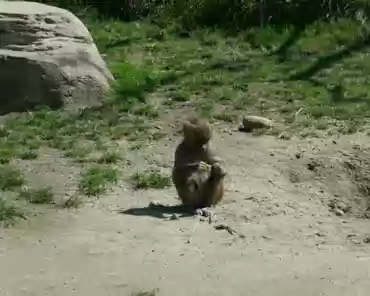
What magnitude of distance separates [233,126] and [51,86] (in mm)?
1972

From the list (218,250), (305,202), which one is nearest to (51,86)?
(305,202)

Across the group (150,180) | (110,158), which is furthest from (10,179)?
(150,180)

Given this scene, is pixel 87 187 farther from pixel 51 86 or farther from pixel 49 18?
pixel 49 18

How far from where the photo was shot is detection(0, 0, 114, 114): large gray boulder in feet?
32.6

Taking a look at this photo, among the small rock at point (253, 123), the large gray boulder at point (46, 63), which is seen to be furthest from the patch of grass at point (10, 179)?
the small rock at point (253, 123)

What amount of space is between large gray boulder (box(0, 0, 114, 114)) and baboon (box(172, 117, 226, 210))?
10.1 feet

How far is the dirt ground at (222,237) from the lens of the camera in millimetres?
5676

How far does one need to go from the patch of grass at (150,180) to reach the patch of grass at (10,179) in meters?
0.92

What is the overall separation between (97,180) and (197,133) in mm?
1112

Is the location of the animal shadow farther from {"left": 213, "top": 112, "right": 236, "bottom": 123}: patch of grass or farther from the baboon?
{"left": 213, "top": 112, "right": 236, "bottom": 123}: patch of grass

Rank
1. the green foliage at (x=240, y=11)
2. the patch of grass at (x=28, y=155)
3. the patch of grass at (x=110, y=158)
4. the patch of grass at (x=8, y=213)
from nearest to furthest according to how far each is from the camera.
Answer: the patch of grass at (x=8, y=213)
the patch of grass at (x=110, y=158)
the patch of grass at (x=28, y=155)
the green foliage at (x=240, y=11)

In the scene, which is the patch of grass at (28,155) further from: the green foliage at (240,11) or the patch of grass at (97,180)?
the green foliage at (240,11)

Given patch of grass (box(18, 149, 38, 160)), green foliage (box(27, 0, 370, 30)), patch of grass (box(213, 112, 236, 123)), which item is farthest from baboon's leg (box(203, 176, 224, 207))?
green foliage (box(27, 0, 370, 30))

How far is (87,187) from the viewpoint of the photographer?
25.0 ft
